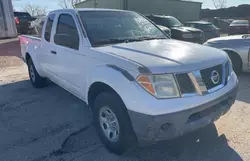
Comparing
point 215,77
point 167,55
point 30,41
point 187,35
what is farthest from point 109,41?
point 187,35

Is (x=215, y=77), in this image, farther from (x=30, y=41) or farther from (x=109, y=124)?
(x=30, y=41)

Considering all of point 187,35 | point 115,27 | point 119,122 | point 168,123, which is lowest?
point 187,35

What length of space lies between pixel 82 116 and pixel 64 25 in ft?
5.21

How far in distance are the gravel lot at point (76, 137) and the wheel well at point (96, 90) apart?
589mm

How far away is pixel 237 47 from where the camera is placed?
6.48 metres

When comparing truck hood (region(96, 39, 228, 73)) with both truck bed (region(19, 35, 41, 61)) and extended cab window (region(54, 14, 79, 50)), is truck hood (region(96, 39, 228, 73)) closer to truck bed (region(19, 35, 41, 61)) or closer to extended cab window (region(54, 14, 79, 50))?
extended cab window (region(54, 14, 79, 50))

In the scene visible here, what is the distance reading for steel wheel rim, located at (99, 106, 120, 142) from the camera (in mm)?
3183

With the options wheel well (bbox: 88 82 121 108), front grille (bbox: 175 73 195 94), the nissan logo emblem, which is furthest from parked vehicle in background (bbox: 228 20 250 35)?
front grille (bbox: 175 73 195 94)

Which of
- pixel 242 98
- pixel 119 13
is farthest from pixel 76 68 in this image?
pixel 242 98

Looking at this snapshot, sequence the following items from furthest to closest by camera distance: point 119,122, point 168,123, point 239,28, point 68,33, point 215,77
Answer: point 239,28 → point 68,33 → point 215,77 → point 119,122 → point 168,123

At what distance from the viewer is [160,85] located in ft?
9.04

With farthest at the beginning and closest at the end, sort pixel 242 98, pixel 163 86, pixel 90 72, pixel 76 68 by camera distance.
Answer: pixel 242 98 < pixel 76 68 < pixel 90 72 < pixel 163 86

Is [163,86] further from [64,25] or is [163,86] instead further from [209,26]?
[209,26]

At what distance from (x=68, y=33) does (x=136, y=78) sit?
1.91 metres
